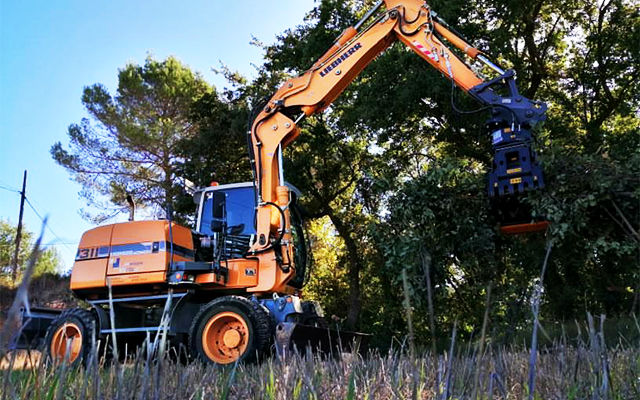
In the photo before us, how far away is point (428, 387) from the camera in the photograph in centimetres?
233

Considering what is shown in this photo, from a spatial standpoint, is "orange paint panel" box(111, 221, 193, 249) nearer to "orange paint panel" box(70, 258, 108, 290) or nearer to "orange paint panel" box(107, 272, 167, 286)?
"orange paint panel" box(70, 258, 108, 290)

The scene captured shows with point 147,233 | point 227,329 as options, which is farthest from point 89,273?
point 227,329

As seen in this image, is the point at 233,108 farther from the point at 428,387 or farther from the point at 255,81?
the point at 428,387

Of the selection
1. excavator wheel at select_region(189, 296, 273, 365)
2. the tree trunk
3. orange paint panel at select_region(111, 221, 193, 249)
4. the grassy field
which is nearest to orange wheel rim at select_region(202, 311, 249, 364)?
excavator wheel at select_region(189, 296, 273, 365)

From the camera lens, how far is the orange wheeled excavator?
6.72 metres

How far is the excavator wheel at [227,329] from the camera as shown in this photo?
6656 millimetres

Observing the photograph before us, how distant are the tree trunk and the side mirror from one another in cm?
901

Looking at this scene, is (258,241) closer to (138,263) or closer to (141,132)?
(138,263)

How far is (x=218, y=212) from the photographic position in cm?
834

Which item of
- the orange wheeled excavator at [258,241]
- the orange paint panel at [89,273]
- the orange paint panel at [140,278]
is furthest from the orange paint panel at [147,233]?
the orange paint panel at [140,278]

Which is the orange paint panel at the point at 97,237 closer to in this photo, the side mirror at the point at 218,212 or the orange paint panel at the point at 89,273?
the orange paint panel at the point at 89,273

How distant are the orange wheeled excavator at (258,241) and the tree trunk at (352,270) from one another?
809 centimetres

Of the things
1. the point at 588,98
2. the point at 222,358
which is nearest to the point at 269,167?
the point at 222,358

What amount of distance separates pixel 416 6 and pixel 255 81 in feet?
34.6
